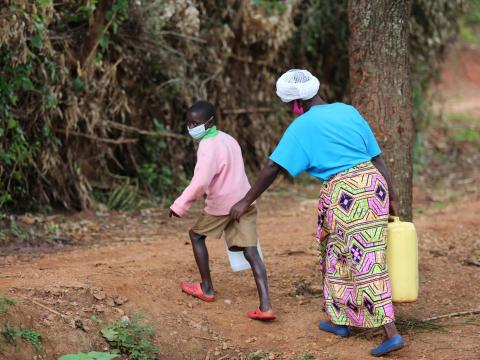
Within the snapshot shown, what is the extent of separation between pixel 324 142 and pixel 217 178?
755 mm

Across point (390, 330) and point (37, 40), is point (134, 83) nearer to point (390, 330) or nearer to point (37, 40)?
point (37, 40)

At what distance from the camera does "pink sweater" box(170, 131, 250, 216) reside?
456cm

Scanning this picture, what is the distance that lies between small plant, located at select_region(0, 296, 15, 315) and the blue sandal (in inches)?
79.5

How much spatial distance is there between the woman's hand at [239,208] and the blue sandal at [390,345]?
1.07 meters

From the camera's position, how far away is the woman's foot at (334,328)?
4.67 meters

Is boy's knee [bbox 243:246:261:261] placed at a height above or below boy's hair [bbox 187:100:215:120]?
below

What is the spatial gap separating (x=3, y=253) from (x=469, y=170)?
7786 millimetres

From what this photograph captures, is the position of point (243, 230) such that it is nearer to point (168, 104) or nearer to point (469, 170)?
point (168, 104)

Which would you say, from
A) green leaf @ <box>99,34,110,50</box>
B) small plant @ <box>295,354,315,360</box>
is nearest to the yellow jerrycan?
small plant @ <box>295,354,315,360</box>

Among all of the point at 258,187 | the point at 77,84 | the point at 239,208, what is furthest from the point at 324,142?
the point at 77,84

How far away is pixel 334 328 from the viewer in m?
4.70

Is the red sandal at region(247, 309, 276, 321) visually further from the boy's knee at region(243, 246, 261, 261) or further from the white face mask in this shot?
the white face mask

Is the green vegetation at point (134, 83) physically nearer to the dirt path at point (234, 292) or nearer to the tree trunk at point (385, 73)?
the dirt path at point (234, 292)

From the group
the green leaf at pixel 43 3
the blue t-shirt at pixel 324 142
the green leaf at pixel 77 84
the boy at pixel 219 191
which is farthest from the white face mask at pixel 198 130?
the green leaf at pixel 77 84
